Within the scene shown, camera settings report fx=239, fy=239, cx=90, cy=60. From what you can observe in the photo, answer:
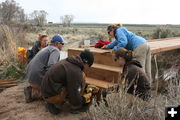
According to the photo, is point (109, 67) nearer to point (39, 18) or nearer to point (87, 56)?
point (87, 56)

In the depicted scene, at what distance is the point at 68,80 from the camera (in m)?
3.66

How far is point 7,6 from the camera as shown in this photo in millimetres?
24203

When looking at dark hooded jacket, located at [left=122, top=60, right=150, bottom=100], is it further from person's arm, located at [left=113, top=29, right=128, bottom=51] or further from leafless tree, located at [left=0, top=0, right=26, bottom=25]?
leafless tree, located at [left=0, top=0, right=26, bottom=25]

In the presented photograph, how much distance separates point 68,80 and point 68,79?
0.02 metres

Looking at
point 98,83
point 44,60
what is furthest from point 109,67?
point 44,60

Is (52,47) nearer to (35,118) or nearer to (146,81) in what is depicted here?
(35,118)

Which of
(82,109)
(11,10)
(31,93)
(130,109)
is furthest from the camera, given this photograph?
(11,10)

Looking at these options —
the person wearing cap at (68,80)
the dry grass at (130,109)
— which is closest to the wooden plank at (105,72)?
the person wearing cap at (68,80)

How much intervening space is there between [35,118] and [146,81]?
6.34 ft

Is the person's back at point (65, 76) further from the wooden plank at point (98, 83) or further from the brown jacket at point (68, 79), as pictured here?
the wooden plank at point (98, 83)

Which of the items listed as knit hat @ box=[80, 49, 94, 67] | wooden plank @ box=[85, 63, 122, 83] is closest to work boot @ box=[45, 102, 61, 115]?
knit hat @ box=[80, 49, 94, 67]

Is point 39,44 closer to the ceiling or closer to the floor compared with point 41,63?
closer to the ceiling

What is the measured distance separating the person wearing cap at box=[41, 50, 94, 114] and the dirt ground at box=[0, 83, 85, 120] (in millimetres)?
271

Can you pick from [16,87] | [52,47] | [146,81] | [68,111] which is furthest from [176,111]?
[16,87]
